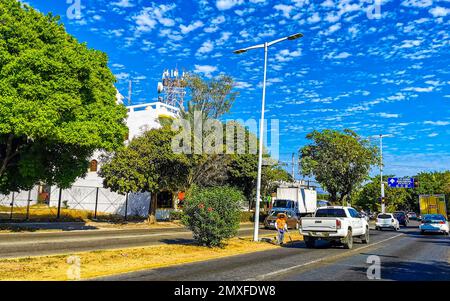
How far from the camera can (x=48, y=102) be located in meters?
18.5

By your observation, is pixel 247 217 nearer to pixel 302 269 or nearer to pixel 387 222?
pixel 387 222

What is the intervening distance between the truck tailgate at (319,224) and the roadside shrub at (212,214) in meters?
3.52

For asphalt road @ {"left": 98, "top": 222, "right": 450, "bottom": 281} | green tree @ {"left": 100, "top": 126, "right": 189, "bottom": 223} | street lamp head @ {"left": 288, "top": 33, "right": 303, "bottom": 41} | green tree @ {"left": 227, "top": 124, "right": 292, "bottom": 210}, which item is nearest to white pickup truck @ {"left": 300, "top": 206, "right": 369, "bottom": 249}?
asphalt road @ {"left": 98, "top": 222, "right": 450, "bottom": 281}

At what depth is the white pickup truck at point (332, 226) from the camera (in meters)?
17.8

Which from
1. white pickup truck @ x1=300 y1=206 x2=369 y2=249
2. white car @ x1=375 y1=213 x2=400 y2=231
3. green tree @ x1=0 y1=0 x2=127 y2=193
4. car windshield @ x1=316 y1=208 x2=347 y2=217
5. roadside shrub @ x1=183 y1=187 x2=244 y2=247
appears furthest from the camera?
white car @ x1=375 y1=213 x2=400 y2=231

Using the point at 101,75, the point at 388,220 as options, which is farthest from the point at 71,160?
the point at 388,220

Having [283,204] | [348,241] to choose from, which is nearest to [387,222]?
[283,204]

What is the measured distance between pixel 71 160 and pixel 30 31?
25.5 feet

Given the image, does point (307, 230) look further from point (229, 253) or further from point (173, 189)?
point (173, 189)

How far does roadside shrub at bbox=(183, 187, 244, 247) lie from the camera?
16.7 metres

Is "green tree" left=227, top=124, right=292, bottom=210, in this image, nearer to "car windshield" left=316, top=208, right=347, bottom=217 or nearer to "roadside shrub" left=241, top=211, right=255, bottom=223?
"roadside shrub" left=241, top=211, right=255, bottom=223

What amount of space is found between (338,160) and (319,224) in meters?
22.5

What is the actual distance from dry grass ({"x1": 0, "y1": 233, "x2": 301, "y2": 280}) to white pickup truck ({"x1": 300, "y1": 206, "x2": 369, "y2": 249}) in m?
2.88

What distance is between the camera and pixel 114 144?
926 inches
